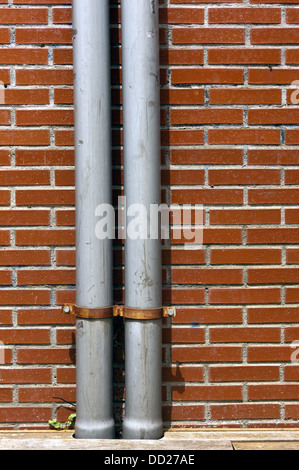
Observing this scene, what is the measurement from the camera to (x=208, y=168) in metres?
1.94

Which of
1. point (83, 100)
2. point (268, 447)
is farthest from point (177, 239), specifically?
point (268, 447)

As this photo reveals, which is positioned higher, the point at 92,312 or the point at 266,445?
the point at 92,312

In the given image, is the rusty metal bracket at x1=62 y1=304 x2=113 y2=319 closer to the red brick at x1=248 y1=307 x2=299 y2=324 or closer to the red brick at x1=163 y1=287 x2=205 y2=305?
the red brick at x1=163 y1=287 x2=205 y2=305

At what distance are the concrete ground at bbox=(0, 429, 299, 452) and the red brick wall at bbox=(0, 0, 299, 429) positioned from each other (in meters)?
0.05

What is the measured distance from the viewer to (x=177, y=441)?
1.78 m

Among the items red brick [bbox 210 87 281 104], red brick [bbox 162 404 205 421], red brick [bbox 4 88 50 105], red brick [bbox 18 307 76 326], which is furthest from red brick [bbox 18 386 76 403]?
red brick [bbox 210 87 281 104]

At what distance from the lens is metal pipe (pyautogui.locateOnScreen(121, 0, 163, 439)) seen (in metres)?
1.76

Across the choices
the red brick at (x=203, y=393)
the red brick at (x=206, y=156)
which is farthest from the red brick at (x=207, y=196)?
the red brick at (x=203, y=393)

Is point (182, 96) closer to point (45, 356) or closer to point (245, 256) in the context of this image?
point (245, 256)

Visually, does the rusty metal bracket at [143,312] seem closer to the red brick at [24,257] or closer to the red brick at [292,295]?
the red brick at [24,257]

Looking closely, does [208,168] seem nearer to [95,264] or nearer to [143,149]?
[143,149]

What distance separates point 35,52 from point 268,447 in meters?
1.75

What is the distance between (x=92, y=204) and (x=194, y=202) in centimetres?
42

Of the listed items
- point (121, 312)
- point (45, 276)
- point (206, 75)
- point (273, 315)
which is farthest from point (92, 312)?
point (206, 75)
